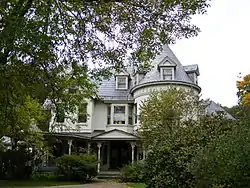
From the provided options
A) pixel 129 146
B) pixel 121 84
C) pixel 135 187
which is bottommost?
pixel 135 187

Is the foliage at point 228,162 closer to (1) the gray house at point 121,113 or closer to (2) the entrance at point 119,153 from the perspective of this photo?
(1) the gray house at point 121,113

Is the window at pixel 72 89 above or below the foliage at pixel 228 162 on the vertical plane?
above

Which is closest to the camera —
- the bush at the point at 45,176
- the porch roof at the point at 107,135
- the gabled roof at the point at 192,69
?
the bush at the point at 45,176

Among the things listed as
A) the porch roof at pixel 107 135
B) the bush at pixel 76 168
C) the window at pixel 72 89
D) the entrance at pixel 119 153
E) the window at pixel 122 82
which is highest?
the window at pixel 122 82

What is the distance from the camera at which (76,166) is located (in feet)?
87.4

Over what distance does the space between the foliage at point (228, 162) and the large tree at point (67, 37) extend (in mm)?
3163

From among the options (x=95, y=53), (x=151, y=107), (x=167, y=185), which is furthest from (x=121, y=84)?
(x=95, y=53)

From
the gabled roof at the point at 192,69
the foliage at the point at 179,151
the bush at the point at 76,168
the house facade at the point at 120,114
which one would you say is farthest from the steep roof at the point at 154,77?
the foliage at the point at 179,151

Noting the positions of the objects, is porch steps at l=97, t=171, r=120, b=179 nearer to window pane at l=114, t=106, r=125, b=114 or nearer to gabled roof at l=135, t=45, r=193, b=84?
window pane at l=114, t=106, r=125, b=114

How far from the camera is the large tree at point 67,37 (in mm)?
8266

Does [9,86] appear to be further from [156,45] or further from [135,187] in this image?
[135,187]

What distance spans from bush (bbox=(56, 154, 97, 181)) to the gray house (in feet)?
14.9

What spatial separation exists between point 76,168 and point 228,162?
17.9 metres

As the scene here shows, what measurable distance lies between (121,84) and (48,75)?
25.7m
